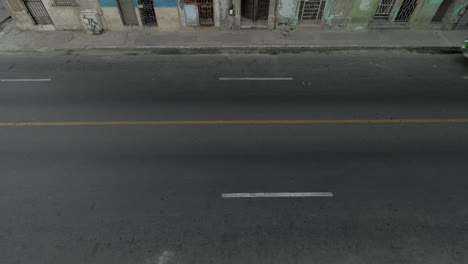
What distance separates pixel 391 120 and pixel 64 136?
403 inches

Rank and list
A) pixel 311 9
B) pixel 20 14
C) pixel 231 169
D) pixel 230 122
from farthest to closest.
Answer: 1. pixel 311 9
2. pixel 20 14
3. pixel 230 122
4. pixel 231 169

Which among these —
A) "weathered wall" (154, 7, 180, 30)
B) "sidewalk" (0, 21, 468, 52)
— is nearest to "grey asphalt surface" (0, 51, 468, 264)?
"sidewalk" (0, 21, 468, 52)

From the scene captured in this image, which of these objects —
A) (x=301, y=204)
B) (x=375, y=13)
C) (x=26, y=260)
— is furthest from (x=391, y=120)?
(x=26, y=260)

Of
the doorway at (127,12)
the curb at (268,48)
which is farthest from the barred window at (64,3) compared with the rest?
the curb at (268,48)

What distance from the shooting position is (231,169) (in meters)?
6.29

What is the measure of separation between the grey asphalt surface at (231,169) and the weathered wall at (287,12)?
4446mm

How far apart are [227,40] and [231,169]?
815 cm

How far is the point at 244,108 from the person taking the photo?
812 centimetres

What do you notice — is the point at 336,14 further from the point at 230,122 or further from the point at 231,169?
the point at 231,169

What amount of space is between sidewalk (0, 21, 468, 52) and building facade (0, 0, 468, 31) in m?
0.46

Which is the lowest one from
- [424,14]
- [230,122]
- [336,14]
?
[230,122]

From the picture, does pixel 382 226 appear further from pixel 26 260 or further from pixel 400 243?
pixel 26 260

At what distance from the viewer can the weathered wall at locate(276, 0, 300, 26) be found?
1230cm

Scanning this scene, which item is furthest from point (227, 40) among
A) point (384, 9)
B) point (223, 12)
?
point (384, 9)
